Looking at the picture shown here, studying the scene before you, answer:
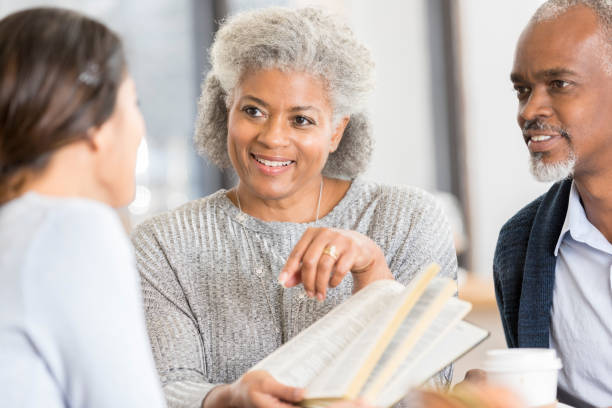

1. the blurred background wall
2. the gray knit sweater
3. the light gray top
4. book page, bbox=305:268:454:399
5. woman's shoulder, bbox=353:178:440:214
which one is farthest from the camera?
the blurred background wall

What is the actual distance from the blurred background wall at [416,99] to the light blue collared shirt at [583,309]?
266 cm

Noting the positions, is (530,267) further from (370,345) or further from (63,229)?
(63,229)

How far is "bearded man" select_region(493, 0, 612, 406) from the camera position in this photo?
1501 millimetres

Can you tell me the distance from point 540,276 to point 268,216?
660mm

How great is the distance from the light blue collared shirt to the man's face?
0.12 meters

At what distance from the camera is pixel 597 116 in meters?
1.54

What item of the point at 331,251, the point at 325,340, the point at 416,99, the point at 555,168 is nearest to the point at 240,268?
the point at 331,251

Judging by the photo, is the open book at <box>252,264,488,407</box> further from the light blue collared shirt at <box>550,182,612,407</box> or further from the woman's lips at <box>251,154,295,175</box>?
the woman's lips at <box>251,154,295,175</box>

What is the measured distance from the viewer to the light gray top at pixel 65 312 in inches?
33.2

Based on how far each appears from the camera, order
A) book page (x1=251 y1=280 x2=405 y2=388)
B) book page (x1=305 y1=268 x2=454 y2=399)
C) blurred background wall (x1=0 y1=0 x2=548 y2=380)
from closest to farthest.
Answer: book page (x1=305 y1=268 x2=454 y2=399) < book page (x1=251 y1=280 x2=405 y2=388) < blurred background wall (x1=0 y1=0 x2=548 y2=380)

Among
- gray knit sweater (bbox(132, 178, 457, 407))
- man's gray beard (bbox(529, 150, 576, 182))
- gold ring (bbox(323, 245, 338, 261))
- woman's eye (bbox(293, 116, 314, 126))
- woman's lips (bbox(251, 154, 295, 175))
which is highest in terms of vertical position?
woman's eye (bbox(293, 116, 314, 126))

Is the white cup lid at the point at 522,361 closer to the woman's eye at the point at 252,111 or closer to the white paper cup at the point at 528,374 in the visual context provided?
the white paper cup at the point at 528,374

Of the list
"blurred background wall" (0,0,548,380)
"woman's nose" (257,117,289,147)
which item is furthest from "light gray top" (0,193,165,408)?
"blurred background wall" (0,0,548,380)

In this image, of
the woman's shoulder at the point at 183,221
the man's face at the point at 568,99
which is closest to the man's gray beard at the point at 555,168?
the man's face at the point at 568,99
